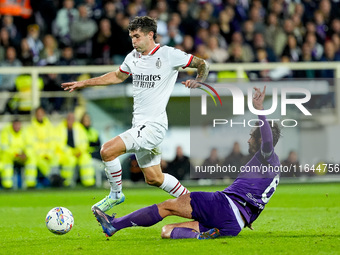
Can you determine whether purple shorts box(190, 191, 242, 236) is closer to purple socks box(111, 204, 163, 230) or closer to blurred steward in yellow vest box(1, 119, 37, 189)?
purple socks box(111, 204, 163, 230)

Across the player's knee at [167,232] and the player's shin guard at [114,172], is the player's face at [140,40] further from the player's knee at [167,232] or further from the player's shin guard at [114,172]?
the player's knee at [167,232]

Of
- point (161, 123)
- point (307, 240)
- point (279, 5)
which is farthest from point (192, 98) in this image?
point (279, 5)

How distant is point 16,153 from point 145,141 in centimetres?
732

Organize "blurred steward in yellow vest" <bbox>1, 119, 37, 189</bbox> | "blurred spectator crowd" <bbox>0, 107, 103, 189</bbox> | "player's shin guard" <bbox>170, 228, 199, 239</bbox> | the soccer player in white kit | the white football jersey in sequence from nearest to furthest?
"player's shin guard" <bbox>170, 228, 199, 239</bbox>
the soccer player in white kit
the white football jersey
"blurred steward in yellow vest" <bbox>1, 119, 37, 189</bbox>
"blurred spectator crowd" <bbox>0, 107, 103, 189</bbox>

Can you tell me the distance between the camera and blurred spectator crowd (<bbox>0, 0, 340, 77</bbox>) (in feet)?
51.8

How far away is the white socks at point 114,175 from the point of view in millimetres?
7667

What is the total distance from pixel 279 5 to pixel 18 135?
7571mm

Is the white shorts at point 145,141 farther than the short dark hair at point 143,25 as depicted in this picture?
No

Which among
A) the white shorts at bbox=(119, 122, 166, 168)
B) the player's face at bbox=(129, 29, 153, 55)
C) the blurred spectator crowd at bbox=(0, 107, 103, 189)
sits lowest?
the blurred spectator crowd at bbox=(0, 107, 103, 189)

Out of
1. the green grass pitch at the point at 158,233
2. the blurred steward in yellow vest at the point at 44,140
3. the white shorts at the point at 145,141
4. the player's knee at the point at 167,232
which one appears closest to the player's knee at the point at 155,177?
the white shorts at the point at 145,141

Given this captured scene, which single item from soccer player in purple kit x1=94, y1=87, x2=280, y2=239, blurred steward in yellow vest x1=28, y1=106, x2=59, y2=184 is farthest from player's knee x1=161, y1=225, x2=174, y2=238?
blurred steward in yellow vest x1=28, y1=106, x2=59, y2=184

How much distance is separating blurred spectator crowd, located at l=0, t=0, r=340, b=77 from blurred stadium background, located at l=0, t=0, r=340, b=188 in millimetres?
24

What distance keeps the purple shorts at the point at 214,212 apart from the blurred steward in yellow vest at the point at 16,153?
8051 mm

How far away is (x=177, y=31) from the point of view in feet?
53.9
